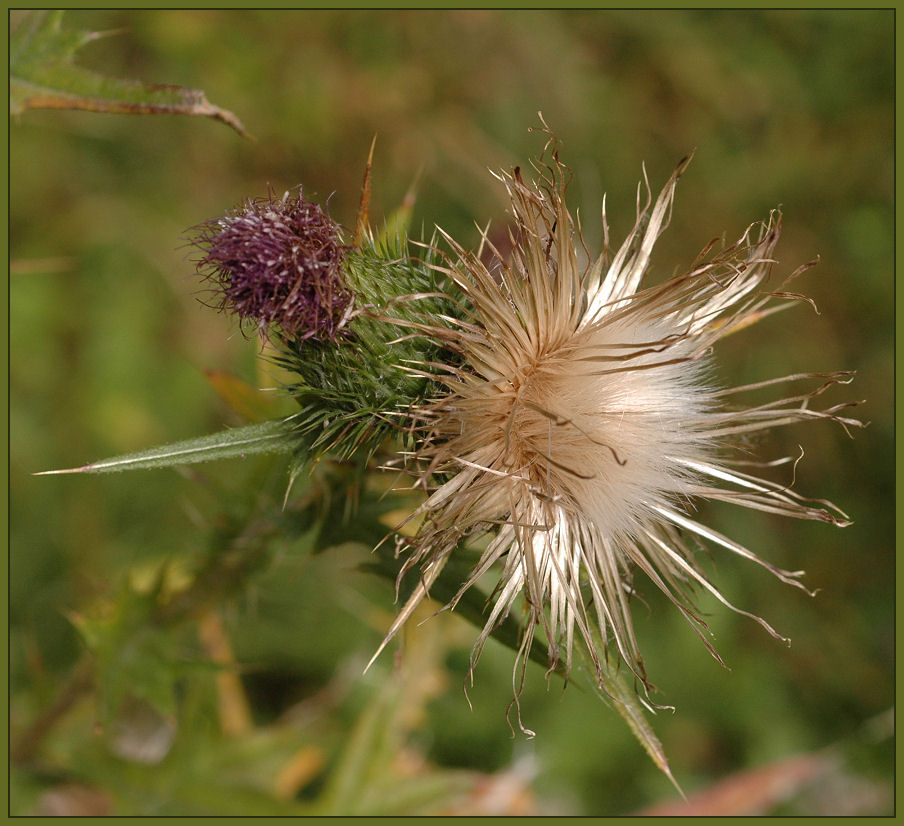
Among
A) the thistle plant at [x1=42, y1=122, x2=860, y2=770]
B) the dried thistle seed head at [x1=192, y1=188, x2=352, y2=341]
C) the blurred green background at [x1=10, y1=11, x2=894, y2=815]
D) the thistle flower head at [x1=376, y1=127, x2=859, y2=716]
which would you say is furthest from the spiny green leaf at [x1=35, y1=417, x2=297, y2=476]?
the blurred green background at [x1=10, y1=11, x2=894, y2=815]

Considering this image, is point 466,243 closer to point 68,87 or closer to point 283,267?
point 68,87

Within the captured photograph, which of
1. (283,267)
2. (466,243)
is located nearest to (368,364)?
(283,267)

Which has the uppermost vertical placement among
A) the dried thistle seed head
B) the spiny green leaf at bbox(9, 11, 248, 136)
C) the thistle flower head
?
the spiny green leaf at bbox(9, 11, 248, 136)

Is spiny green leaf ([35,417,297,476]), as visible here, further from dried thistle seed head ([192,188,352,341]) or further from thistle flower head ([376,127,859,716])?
thistle flower head ([376,127,859,716])

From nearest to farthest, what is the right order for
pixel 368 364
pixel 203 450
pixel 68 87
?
1. pixel 203 450
2. pixel 368 364
3. pixel 68 87

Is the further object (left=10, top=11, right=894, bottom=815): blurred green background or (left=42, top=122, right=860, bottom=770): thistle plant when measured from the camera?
(left=10, top=11, right=894, bottom=815): blurred green background

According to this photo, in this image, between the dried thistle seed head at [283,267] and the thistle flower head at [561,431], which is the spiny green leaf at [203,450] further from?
the thistle flower head at [561,431]

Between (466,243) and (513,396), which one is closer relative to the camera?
(513,396)

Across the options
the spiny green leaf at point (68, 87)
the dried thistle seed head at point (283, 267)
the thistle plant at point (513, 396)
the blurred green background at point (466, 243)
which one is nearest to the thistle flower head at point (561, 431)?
the thistle plant at point (513, 396)
